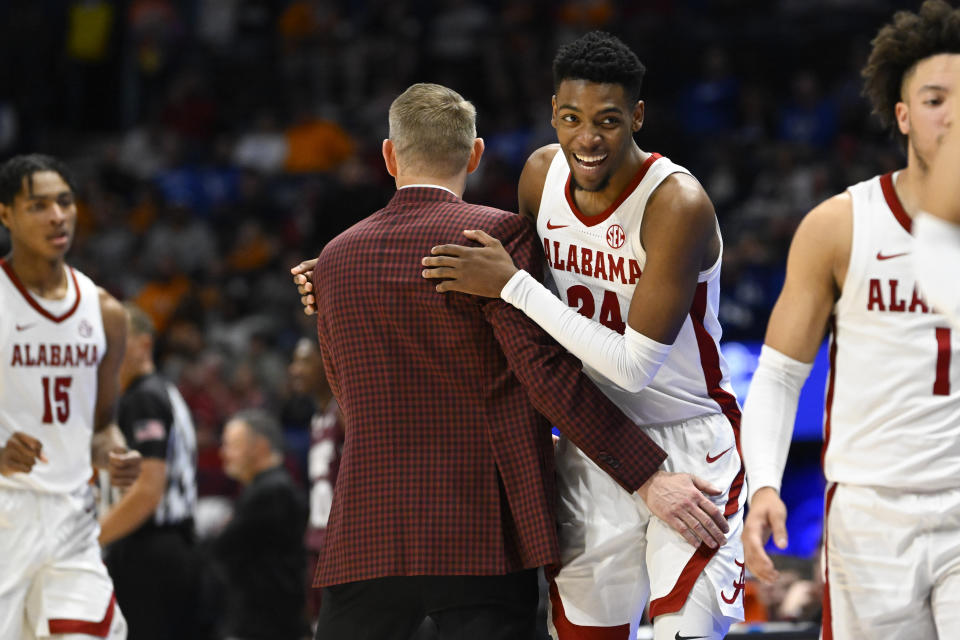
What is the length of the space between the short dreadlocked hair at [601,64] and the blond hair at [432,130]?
1.07ft

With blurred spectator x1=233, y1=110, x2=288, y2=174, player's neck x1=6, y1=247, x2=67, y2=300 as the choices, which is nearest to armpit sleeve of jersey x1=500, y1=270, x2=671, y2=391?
player's neck x1=6, y1=247, x2=67, y2=300

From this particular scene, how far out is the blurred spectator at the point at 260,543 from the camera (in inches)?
308

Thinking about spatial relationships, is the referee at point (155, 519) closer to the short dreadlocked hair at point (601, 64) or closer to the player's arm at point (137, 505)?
the player's arm at point (137, 505)

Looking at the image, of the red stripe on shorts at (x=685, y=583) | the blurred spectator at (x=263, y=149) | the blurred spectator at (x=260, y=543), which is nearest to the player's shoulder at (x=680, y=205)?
the red stripe on shorts at (x=685, y=583)

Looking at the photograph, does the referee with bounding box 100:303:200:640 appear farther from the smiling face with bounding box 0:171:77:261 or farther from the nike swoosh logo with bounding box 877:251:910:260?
the nike swoosh logo with bounding box 877:251:910:260

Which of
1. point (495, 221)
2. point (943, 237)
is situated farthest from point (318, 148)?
point (943, 237)

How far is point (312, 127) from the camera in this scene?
1422 cm

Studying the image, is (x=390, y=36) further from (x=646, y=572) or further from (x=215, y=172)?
(x=646, y=572)

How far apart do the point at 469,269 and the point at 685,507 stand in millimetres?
922

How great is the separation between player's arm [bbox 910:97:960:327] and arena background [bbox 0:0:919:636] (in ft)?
21.6

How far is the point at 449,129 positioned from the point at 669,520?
1333 mm

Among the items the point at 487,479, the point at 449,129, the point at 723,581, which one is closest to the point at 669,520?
the point at 723,581

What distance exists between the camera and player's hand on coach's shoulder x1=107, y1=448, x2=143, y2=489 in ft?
17.1

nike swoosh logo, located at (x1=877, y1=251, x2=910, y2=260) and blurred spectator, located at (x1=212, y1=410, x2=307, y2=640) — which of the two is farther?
blurred spectator, located at (x1=212, y1=410, x2=307, y2=640)
